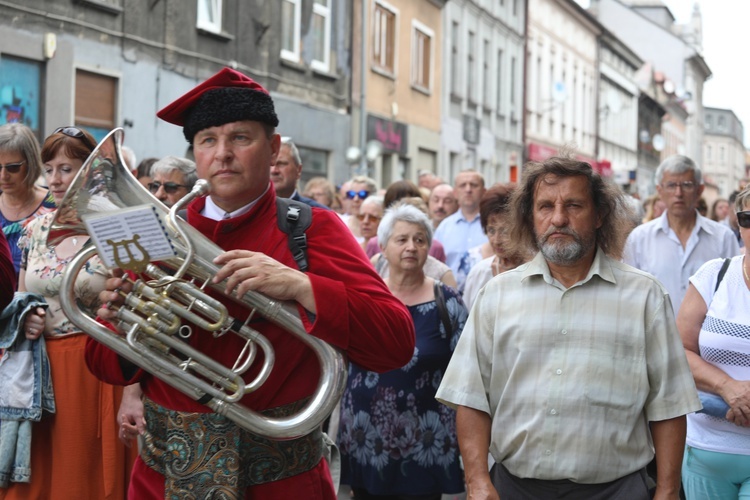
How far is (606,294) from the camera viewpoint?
4.09 metres

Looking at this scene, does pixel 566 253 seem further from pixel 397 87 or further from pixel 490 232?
pixel 397 87

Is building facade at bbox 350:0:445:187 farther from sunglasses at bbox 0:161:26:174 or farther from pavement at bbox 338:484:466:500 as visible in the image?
sunglasses at bbox 0:161:26:174

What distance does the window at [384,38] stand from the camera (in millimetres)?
25281

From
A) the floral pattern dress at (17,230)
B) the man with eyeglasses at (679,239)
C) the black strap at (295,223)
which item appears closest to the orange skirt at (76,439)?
the floral pattern dress at (17,230)

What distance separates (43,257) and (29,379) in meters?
0.55

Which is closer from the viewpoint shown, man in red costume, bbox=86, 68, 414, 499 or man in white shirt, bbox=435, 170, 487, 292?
man in red costume, bbox=86, 68, 414, 499

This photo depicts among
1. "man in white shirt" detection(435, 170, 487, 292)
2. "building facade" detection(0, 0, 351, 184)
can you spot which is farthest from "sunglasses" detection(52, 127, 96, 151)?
"building facade" detection(0, 0, 351, 184)

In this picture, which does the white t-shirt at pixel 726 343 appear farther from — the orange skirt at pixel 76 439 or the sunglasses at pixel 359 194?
the sunglasses at pixel 359 194

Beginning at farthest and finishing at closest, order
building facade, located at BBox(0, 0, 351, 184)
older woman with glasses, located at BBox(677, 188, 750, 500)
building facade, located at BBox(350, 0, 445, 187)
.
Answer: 1. building facade, located at BBox(350, 0, 445, 187)
2. building facade, located at BBox(0, 0, 351, 184)
3. older woman with glasses, located at BBox(677, 188, 750, 500)

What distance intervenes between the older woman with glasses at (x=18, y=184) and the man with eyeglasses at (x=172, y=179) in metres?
0.95

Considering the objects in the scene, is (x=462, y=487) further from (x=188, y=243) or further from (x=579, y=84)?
(x=579, y=84)

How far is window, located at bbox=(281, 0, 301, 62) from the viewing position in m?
21.2

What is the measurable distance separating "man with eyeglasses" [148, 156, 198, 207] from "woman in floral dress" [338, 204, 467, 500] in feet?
5.13

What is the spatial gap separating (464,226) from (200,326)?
729 centimetres
